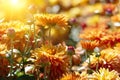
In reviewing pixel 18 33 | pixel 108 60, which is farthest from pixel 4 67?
pixel 108 60

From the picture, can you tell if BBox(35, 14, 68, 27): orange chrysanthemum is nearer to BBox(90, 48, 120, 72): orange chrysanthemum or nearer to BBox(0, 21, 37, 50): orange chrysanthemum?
BBox(0, 21, 37, 50): orange chrysanthemum

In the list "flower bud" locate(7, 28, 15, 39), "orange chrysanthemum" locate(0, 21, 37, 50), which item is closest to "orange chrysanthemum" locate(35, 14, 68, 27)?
"orange chrysanthemum" locate(0, 21, 37, 50)

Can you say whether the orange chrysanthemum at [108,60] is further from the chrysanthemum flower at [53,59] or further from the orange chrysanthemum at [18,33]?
the orange chrysanthemum at [18,33]

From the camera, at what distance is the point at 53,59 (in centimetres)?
172

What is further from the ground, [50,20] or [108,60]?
[50,20]

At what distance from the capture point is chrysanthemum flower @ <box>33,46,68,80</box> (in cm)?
170

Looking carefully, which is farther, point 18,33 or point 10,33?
point 18,33

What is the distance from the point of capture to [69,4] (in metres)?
5.27

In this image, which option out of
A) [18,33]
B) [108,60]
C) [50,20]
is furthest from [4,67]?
[108,60]

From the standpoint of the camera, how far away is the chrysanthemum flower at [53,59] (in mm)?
1703

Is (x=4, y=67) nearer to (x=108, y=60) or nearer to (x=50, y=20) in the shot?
(x=50, y=20)

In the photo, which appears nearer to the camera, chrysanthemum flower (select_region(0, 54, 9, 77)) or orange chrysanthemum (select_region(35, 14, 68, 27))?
chrysanthemum flower (select_region(0, 54, 9, 77))

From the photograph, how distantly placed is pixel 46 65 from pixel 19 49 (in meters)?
0.22

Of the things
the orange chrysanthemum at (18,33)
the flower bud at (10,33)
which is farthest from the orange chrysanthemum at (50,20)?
the flower bud at (10,33)
